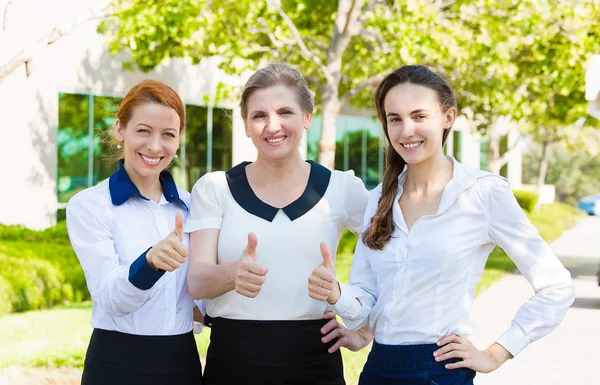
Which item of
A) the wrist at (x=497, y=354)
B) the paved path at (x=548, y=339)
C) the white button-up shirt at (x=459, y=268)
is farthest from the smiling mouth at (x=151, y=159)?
the paved path at (x=548, y=339)

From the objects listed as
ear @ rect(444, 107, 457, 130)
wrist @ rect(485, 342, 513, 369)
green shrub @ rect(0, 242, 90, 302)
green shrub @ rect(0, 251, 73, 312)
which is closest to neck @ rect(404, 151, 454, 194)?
ear @ rect(444, 107, 457, 130)

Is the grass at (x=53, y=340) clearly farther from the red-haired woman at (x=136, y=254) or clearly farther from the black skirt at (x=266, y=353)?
the red-haired woman at (x=136, y=254)

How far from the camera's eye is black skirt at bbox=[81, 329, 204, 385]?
119 inches

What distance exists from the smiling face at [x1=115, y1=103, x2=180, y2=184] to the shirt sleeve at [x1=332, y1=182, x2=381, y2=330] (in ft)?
2.59

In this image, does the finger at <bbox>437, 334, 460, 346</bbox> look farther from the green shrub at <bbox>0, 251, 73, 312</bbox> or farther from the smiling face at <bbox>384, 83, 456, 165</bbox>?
the green shrub at <bbox>0, 251, 73, 312</bbox>

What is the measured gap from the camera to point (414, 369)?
283 cm

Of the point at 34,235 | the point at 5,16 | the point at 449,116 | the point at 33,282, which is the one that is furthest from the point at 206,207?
the point at 34,235

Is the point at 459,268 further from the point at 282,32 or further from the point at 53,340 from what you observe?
the point at 282,32

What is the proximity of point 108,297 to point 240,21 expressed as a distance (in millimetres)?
9742

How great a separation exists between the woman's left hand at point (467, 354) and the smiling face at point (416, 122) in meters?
0.62

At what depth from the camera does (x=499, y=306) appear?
36.1 feet

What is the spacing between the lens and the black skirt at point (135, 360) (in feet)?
9.89

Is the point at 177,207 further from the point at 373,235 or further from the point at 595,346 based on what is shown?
the point at 595,346

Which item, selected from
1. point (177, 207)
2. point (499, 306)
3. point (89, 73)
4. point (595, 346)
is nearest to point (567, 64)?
point (499, 306)
